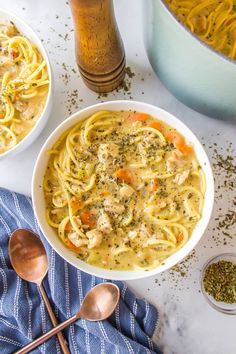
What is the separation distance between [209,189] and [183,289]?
55 cm

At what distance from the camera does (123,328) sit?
8.79ft

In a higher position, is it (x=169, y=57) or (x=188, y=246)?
(x=169, y=57)

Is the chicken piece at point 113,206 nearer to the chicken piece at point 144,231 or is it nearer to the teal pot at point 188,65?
the chicken piece at point 144,231

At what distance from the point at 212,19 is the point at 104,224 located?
41.1 inches

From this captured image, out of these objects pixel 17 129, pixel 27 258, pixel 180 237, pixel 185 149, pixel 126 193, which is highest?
pixel 17 129

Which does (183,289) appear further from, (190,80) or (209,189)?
(190,80)

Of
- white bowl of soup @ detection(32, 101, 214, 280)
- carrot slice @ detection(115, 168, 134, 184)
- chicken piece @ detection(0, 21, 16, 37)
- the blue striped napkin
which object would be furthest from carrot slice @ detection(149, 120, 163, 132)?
chicken piece @ detection(0, 21, 16, 37)

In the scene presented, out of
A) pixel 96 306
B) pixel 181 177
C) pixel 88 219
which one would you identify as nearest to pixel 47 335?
pixel 96 306

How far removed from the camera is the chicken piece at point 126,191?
249 centimetres

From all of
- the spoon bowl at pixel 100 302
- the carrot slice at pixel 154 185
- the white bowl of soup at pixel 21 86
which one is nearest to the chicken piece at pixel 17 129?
the white bowl of soup at pixel 21 86

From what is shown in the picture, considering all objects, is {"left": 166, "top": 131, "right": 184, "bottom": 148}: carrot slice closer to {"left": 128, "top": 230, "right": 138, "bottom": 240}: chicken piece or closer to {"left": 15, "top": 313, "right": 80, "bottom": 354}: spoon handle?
{"left": 128, "top": 230, "right": 138, "bottom": 240}: chicken piece

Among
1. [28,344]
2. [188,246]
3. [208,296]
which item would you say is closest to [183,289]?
[208,296]

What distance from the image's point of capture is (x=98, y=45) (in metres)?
2.46

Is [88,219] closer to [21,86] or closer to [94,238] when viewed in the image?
[94,238]
